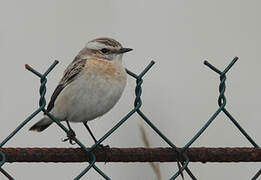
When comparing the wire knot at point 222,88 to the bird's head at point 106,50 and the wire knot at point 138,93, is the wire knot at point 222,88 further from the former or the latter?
the bird's head at point 106,50

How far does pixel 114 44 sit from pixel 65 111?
2.28ft

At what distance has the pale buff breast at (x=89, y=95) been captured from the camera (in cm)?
325

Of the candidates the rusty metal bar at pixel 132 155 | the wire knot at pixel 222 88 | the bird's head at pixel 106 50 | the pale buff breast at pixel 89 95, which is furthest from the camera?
the bird's head at pixel 106 50

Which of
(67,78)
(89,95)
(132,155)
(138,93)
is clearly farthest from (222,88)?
(67,78)

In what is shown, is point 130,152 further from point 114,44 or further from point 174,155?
point 114,44

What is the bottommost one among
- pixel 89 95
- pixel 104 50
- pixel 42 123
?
pixel 42 123

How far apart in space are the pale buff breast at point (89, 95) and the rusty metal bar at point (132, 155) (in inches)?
43.7

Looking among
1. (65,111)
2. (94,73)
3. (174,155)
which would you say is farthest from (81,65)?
(174,155)

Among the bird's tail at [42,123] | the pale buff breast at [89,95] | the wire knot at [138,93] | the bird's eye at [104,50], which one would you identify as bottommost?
the bird's tail at [42,123]

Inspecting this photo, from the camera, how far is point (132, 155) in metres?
1.97

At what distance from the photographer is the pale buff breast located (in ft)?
10.7

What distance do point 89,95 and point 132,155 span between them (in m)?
1.33

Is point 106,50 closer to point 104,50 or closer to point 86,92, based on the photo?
point 104,50

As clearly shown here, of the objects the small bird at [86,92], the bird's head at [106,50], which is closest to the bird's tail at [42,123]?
the small bird at [86,92]
